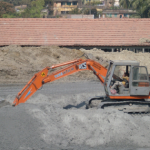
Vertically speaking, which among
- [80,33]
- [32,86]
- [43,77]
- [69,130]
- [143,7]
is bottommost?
[69,130]

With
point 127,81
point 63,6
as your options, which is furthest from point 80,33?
point 63,6

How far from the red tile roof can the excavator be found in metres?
12.9

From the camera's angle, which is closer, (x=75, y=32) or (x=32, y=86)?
(x=32, y=86)

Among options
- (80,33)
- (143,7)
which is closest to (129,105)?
(80,33)

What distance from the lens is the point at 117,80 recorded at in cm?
976

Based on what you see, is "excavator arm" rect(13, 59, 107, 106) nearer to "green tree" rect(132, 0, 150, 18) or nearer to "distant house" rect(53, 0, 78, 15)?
"green tree" rect(132, 0, 150, 18)

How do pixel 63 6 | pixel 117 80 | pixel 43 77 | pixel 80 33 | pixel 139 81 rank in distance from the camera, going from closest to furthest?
1. pixel 139 81
2. pixel 43 77
3. pixel 117 80
4. pixel 80 33
5. pixel 63 6

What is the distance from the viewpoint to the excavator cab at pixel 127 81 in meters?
9.32

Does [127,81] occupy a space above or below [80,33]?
below

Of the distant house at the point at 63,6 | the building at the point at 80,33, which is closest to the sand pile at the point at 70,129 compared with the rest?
the building at the point at 80,33

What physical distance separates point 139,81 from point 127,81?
47 centimetres

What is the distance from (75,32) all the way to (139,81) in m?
15.0

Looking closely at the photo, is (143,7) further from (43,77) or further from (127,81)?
(43,77)

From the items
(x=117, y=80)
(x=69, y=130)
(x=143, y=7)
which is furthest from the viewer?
(x=143, y=7)
